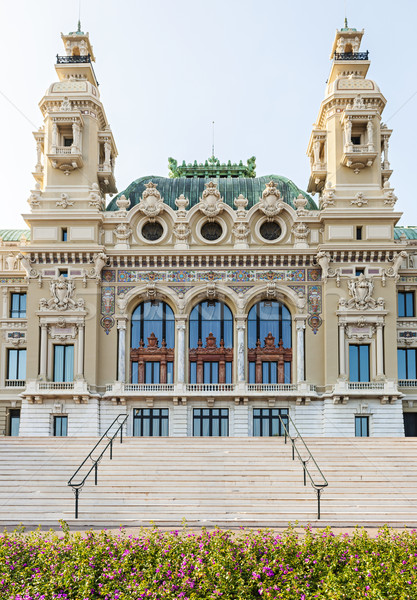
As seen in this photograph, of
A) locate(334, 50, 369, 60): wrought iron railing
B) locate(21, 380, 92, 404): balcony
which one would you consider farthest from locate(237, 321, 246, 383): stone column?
locate(334, 50, 369, 60): wrought iron railing

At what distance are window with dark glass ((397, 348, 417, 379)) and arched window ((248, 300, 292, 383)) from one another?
7.21 m

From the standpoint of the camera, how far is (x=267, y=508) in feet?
99.9

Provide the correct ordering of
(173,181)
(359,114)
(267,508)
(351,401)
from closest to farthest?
1. (267,508)
2. (351,401)
3. (359,114)
4. (173,181)

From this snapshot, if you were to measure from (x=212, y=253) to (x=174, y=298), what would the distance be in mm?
3606

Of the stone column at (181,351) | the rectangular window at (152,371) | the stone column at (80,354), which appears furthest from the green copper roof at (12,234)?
the stone column at (181,351)

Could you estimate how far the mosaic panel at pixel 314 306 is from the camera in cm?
4941

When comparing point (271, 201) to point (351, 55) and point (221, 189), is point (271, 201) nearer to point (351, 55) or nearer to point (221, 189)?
point (221, 189)

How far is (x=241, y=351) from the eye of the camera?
49.2m

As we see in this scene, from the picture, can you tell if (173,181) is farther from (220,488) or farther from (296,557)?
(296,557)

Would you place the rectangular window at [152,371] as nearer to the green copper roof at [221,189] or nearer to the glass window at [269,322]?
the glass window at [269,322]

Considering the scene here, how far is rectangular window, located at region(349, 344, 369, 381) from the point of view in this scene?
159 feet

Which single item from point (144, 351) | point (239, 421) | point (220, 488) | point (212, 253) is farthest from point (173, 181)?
point (220, 488)

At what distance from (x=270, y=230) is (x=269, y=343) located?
7.25 metres

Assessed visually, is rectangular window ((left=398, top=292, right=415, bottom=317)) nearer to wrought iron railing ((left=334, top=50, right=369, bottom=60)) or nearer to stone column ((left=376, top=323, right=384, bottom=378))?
stone column ((left=376, top=323, right=384, bottom=378))
